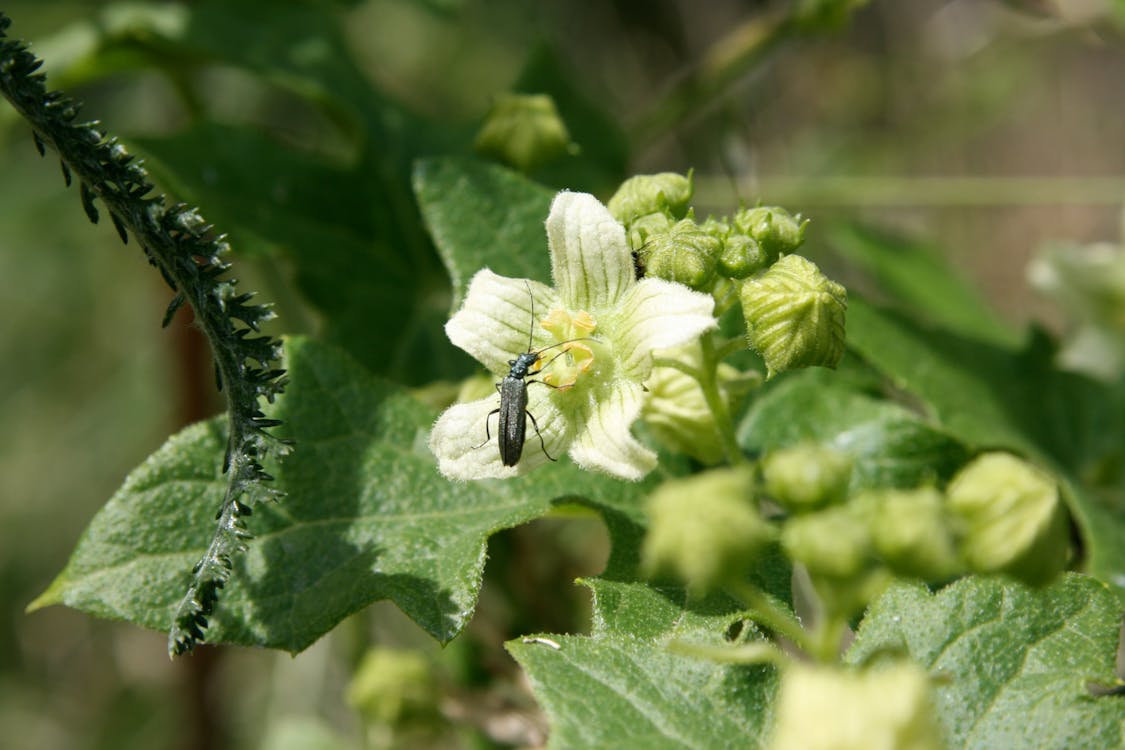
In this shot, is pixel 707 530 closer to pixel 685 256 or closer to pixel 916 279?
pixel 685 256

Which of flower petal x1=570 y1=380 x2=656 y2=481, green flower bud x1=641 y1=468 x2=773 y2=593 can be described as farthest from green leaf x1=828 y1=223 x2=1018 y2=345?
green flower bud x1=641 y1=468 x2=773 y2=593

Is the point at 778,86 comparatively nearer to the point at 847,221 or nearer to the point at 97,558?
the point at 847,221

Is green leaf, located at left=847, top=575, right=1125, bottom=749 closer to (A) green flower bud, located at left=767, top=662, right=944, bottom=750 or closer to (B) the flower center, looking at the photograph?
(A) green flower bud, located at left=767, top=662, right=944, bottom=750

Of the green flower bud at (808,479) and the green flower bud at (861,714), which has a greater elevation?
the green flower bud at (808,479)

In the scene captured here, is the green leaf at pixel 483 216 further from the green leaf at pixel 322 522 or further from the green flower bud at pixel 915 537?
the green flower bud at pixel 915 537

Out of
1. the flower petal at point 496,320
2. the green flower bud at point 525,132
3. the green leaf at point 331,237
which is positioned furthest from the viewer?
the green leaf at point 331,237

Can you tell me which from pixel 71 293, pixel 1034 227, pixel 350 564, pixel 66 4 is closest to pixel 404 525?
pixel 350 564

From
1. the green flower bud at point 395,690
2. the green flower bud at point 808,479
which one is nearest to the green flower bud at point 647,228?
the green flower bud at point 808,479

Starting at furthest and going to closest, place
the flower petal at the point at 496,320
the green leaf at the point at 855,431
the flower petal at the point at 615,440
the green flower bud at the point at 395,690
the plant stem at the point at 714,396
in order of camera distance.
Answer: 1. the green flower bud at the point at 395,690
2. the green leaf at the point at 855,431
3. the flower petal at the point at 496,320
4. the plant stem at the point at 714,396
5. the flower petal at the point at 615,440
